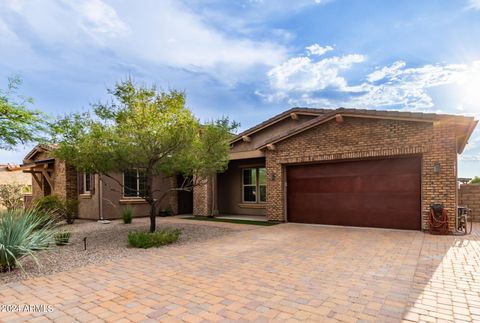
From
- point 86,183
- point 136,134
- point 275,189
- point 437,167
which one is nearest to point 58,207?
point 86,183

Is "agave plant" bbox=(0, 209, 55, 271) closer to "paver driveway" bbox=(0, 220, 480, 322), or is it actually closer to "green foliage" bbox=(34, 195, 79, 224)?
"paver driveway" bbox=(0, 220, 480, 322)

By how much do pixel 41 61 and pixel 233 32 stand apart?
Answer: 759 cm

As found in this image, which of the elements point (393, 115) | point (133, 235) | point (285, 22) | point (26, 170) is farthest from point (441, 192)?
point (26, 170)

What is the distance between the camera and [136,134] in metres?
7.94

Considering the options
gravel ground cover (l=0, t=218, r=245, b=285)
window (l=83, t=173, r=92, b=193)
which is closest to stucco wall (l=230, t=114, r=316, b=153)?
gravel ground cover (l=0, t=218, r=245, b=285)

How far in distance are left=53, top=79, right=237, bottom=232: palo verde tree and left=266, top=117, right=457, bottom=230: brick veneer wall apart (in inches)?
164

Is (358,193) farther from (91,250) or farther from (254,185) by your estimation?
(91,250)

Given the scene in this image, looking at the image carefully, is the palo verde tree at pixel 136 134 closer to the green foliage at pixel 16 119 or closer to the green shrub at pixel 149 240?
the green shrub at pixel 149 240

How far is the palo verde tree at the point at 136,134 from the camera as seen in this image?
793cm

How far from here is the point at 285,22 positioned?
11.4 metres

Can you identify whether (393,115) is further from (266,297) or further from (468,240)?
(266,297)

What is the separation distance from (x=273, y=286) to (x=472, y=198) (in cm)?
1256

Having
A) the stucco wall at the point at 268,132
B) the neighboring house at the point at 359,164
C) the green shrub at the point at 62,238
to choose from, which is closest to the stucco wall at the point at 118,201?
the stucco wall at the point at 268,132

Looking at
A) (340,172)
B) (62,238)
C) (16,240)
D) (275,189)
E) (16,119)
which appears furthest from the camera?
(275,189)
